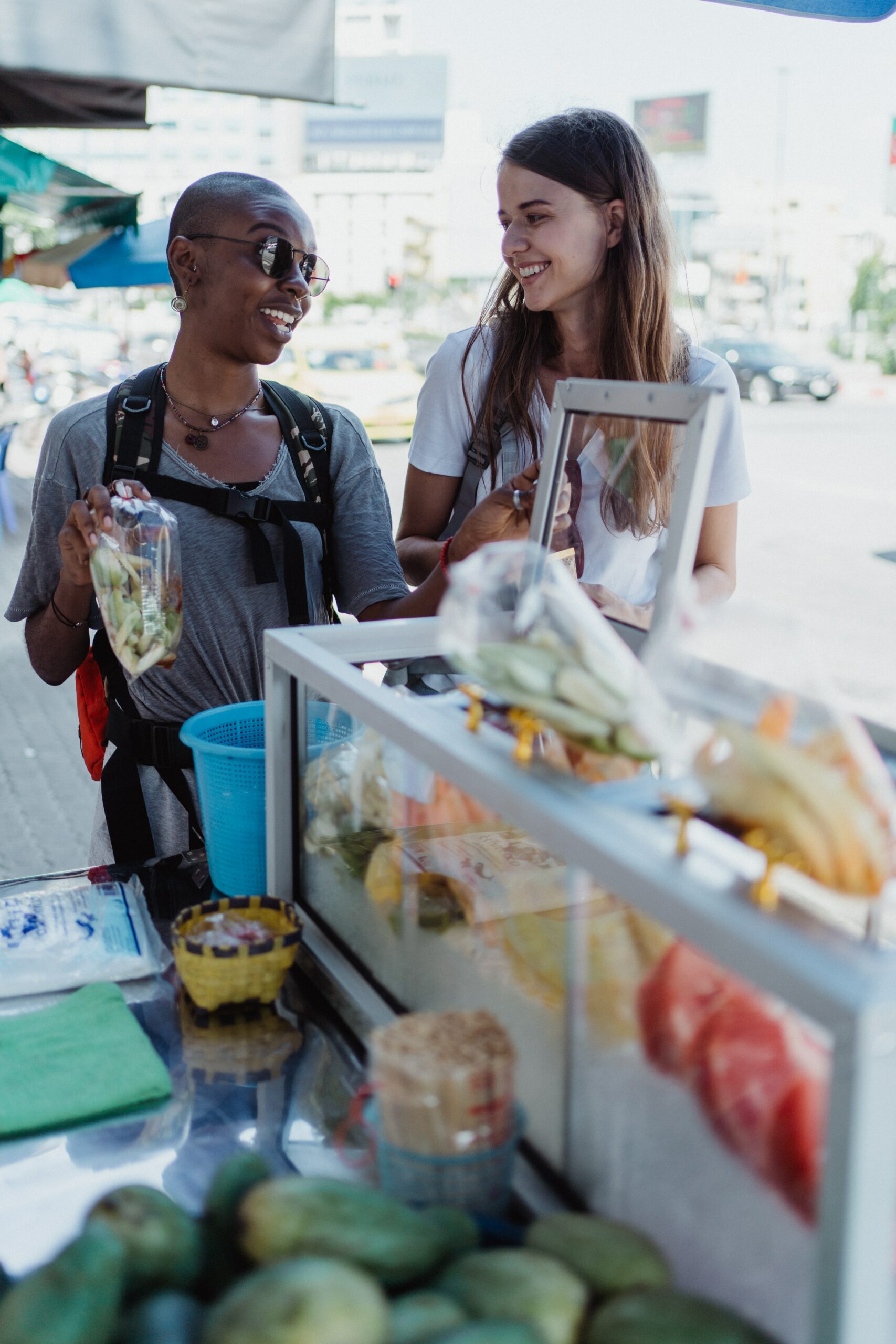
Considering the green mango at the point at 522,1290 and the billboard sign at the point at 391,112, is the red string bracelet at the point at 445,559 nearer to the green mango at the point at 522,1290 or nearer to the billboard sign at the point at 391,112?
the green mango at the point at 522,1290

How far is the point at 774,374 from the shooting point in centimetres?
2392

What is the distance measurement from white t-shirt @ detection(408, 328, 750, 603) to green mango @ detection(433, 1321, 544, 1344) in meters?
1.33

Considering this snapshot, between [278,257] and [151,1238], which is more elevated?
[278,257]

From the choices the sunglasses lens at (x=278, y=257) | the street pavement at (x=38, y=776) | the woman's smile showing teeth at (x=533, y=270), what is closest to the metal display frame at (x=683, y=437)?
the sunglasses lens at (x=278, y=257)

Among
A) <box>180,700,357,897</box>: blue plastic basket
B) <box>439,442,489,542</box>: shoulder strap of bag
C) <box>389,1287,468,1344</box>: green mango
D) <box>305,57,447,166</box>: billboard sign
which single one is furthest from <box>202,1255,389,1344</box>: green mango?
<box>305,57,447,166</box>: billboard sign

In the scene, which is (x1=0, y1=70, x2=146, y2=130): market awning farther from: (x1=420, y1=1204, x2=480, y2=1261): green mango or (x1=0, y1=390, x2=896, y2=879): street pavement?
(x1=420, y1=1204, x2=480, y2=1261): green mango

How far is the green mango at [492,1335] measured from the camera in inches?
34.6

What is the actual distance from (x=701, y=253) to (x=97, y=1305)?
48192mm

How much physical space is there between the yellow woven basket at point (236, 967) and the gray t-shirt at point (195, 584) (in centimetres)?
72

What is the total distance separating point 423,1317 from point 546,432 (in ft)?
5.18

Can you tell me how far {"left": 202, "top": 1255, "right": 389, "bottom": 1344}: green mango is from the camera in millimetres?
860

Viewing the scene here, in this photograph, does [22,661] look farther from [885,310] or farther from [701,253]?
[701,253]

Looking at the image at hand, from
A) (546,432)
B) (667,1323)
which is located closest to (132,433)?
(546,432)

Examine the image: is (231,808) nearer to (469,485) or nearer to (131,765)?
(131,765)
